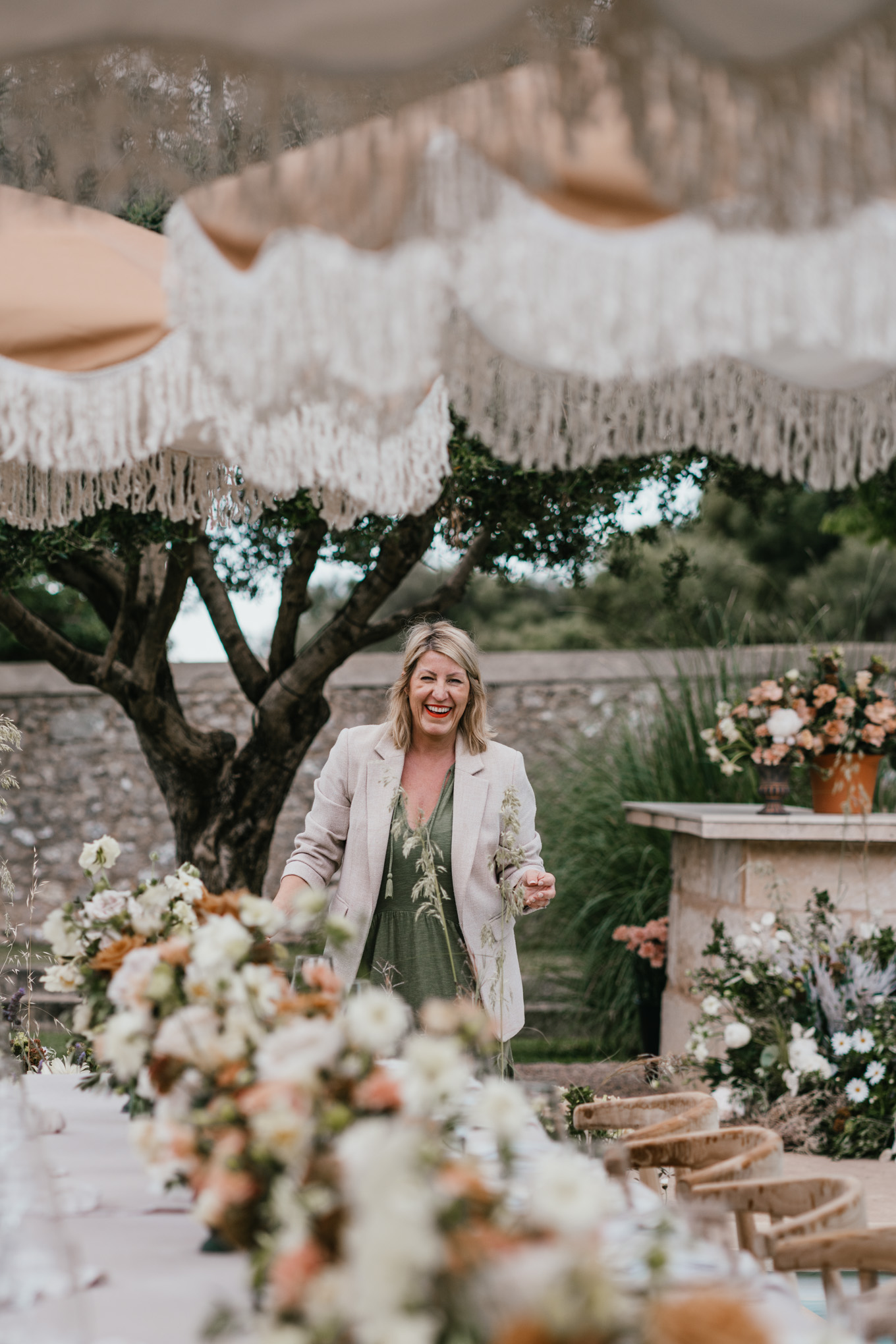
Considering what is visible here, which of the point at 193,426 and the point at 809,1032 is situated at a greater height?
the point at 193,426

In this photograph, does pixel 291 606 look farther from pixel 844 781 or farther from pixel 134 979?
pixel 134 979

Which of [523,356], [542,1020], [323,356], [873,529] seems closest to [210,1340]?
[323,356]

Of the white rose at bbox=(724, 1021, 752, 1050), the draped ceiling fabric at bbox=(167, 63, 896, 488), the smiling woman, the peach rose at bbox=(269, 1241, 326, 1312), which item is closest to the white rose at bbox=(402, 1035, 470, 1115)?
the peach rose at bbox=(269, 1241, 326, 1312)

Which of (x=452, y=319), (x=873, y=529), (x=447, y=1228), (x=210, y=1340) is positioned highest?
(x=873, y=529)

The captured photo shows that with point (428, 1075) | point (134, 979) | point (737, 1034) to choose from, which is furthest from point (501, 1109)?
point (737, 1034)

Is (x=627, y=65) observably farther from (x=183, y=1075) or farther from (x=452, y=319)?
(x=183, y=1075)

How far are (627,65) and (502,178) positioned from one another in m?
0.17

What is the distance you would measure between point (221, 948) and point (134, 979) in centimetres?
14

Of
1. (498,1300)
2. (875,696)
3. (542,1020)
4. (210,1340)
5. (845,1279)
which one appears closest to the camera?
(498,1300)

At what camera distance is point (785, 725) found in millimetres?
4863

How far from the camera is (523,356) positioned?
1.60 metres

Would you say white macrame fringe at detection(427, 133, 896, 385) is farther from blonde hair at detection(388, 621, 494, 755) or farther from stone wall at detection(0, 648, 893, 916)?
stone wall at detection(0, 648, 893, 916)

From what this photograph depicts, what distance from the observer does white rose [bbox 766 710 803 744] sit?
4.86 m

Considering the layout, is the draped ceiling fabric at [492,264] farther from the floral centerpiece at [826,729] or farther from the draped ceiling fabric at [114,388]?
the floral centerpiece at [826,729]
